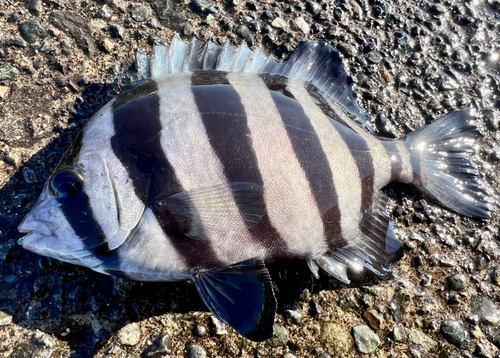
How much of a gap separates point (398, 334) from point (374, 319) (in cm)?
15

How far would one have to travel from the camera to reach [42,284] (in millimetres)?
1994

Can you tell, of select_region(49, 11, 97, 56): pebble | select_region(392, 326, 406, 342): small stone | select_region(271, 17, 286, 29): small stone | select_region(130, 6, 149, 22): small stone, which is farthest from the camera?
select_region(271, 17, 286, 29): small stone

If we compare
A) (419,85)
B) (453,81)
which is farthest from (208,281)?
(453,81)

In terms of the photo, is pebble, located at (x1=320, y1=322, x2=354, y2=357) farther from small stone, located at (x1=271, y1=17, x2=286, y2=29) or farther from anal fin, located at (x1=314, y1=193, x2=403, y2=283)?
small stone, located at (x1=271, y1=17, x2=286, y2=29)

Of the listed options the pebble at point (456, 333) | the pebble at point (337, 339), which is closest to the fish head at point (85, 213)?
the pebble at point (337, 339)

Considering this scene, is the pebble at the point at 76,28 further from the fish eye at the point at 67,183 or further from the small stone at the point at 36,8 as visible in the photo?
the fish eye at the point at 67,183

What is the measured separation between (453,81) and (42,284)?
3.00 m

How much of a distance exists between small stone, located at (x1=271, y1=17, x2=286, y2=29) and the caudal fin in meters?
1.23

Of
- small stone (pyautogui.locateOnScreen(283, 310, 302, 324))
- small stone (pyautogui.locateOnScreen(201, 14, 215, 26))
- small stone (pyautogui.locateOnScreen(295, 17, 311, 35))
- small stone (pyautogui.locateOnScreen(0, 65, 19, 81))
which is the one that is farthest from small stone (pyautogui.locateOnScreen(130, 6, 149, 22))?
small stone (pyautogui.locateOnScreen(283, 310, 302, 324))

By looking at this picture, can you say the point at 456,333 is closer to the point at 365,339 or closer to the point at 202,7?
the point at 365,339

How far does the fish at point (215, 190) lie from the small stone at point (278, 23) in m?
0.91

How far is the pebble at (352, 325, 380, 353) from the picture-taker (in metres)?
2.03

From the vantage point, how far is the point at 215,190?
1.69 metres

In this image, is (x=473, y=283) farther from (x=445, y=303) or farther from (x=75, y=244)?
(x=75, y=244)
